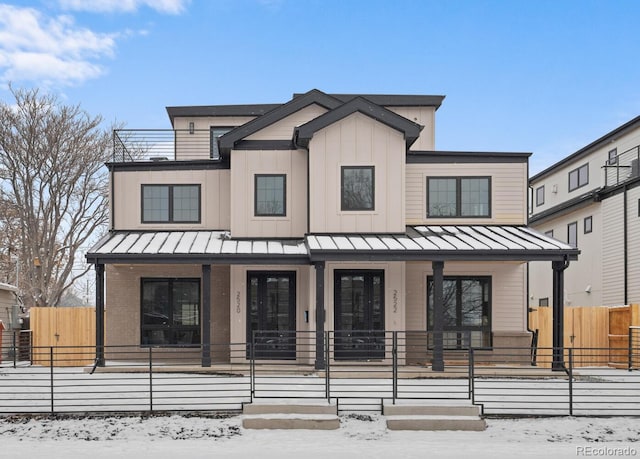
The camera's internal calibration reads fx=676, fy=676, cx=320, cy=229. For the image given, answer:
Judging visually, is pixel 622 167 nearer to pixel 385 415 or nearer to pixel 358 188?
pixel 358 188

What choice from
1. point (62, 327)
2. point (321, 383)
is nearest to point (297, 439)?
point (321, 383)

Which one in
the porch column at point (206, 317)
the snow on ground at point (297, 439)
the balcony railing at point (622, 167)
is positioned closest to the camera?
the snow on ground at point (297, 439)

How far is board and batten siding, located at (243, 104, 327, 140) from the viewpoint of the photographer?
62.6 feet

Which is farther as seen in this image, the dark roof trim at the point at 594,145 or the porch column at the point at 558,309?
the dark roof trim at the point at 594,145

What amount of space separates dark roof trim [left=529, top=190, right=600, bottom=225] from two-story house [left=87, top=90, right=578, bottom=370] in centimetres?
899

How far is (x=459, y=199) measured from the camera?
763 inches

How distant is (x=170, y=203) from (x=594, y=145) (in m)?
19.3

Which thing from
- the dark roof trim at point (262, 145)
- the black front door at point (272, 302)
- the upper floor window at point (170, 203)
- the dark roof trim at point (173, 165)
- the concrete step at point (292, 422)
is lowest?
the concrete step at point (292, 422)

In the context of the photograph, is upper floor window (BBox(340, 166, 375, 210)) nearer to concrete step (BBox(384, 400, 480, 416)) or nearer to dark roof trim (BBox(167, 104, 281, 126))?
dark roof trim (BBox(167, 104, 281, 126))

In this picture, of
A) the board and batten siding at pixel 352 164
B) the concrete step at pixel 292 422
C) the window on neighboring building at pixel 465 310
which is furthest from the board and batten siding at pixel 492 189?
the concrete step at pixel 292 422

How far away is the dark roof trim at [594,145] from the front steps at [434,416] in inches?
736

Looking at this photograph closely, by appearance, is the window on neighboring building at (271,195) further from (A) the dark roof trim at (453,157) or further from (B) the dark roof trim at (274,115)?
(A) the dark roof trim at (453,157)

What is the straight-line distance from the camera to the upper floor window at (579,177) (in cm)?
3080

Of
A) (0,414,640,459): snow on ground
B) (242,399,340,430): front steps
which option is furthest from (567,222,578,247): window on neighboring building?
(242,399,340,430): front steps
